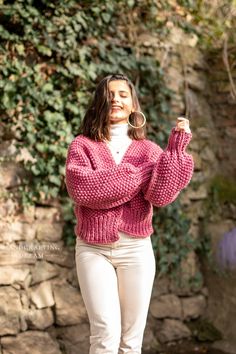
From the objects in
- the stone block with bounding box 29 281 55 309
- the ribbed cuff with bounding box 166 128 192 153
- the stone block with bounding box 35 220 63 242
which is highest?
the ribbed cuff with bounding box 166 128 192 153

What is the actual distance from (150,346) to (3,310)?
114cm

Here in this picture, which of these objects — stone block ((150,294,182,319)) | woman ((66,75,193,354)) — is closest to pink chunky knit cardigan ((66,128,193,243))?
woman ((66,75,193,354))

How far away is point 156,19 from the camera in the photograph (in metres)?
3.89

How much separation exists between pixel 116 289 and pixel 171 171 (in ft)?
1.75

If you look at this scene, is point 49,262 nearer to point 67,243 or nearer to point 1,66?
point 67,243

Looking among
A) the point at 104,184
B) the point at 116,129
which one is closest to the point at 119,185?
the point at 104,184

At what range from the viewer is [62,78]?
341cm

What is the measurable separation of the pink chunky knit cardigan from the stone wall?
1.11 meters

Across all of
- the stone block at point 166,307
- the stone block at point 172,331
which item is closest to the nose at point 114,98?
the stone block at point 166,307

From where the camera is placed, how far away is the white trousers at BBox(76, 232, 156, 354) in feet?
6.76

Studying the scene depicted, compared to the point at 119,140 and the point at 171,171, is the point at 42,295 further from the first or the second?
the point at 171,171

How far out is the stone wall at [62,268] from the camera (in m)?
3.15

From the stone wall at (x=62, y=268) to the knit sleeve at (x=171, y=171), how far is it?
1.35m

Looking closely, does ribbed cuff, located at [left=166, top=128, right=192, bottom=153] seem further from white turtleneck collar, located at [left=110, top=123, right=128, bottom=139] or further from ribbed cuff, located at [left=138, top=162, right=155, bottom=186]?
white turtleneck collar, located at [left=110, top=123, right=128, bottom=139]
